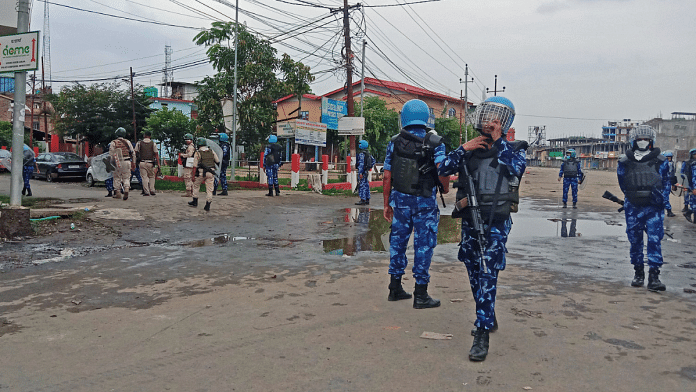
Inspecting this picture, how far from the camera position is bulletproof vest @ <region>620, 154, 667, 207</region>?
5629 millimetres

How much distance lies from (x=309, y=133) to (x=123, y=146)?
11791mm

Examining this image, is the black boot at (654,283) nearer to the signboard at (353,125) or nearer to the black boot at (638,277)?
the black boot at (638,277)

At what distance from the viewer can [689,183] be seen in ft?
35.5

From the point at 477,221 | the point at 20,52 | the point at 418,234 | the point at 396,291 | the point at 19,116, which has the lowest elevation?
the point at 396,291

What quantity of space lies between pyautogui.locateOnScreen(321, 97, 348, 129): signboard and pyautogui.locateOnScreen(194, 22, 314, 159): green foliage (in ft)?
11.8

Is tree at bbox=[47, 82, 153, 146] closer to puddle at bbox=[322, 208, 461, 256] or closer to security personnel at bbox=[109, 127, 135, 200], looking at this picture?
security personnel at bbox=[109, 127, 135, 200]

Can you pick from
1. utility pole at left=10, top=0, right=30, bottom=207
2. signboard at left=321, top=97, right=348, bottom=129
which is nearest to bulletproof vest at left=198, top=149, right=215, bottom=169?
utility pole at left=10, top=0, right=30, bottom=207

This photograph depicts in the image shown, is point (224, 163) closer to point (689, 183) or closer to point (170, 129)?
point (689, 183)

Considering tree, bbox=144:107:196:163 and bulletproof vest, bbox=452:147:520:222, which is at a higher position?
tree, bbox=144:107:196:163

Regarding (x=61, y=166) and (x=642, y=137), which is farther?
(x=61, y=166)

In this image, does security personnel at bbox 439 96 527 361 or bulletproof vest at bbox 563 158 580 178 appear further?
bulletproof vest at bbox 563 158 580 178

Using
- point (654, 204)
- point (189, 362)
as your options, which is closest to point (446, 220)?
point (654, 204)

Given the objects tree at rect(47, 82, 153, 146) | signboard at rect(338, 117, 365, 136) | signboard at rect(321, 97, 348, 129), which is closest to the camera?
signboard at rect(338, 117, 365, 136)

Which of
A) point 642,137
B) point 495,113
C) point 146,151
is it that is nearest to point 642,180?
point 642,137
